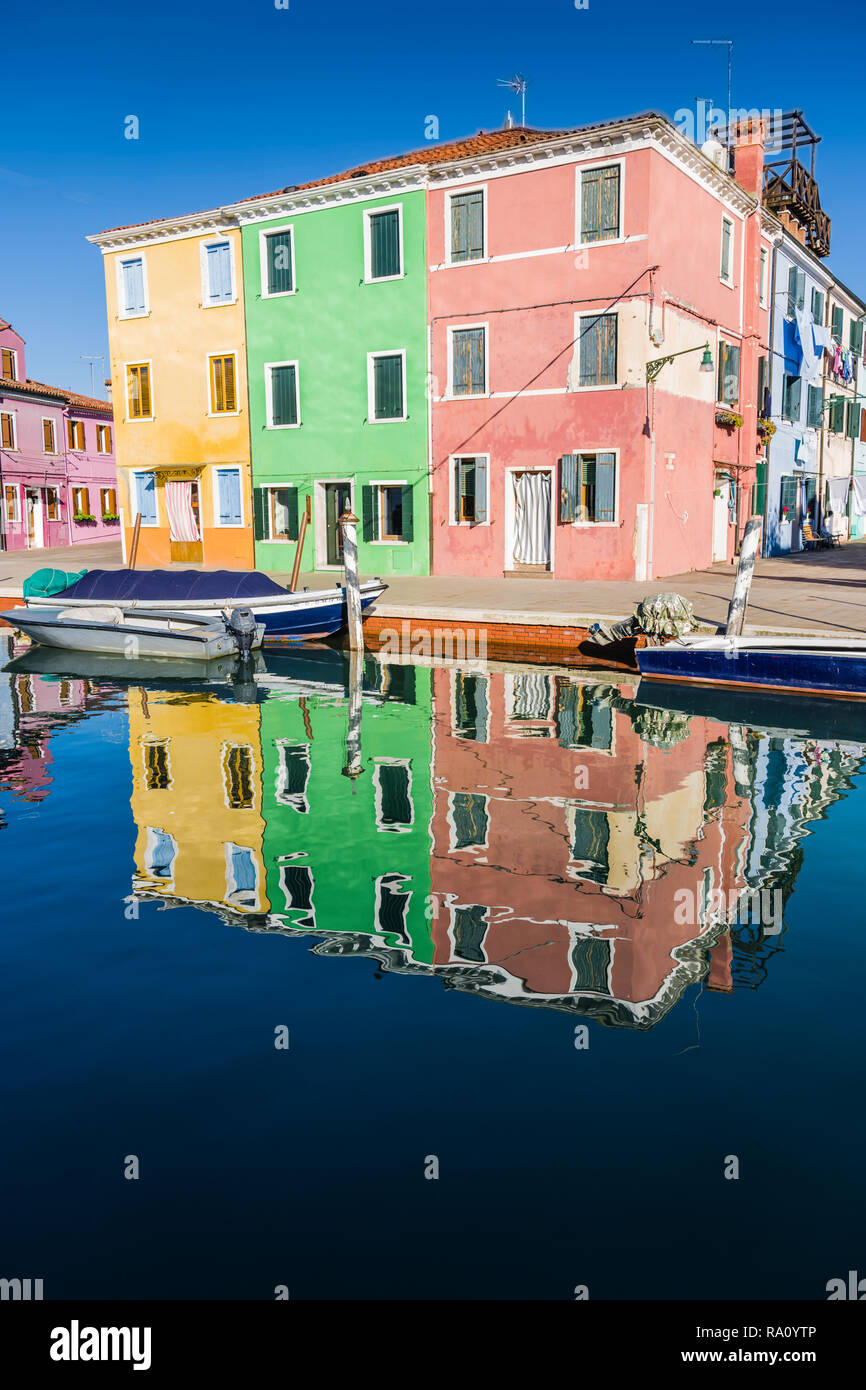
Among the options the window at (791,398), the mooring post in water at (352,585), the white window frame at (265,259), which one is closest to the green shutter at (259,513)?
the white window frame at (265,259)

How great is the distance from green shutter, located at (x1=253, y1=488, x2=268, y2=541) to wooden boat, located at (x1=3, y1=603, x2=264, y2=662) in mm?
9059

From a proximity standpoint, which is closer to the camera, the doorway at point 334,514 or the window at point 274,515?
the doorway at point 334,514

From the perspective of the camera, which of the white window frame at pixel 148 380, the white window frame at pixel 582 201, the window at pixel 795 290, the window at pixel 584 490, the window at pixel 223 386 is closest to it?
the white window frame at pixel 582 201

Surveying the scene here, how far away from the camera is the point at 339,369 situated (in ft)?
89.1

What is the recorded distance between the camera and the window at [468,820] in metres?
9.03

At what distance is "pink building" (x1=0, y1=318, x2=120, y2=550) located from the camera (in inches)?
1613

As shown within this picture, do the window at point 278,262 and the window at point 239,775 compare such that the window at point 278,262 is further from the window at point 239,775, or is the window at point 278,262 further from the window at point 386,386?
the window at point 239,775

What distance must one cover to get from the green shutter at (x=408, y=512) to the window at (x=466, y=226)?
215 inches

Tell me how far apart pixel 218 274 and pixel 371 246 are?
17.2 feet

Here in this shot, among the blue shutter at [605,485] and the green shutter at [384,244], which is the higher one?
the green shutter at [384,244]

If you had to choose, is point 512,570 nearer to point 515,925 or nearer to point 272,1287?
point 515,925

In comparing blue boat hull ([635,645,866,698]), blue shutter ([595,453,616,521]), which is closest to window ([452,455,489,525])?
blue shutter ([595,453,616,521])
